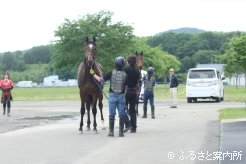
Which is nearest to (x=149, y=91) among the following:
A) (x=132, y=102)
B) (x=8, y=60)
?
(x=132, y=102)

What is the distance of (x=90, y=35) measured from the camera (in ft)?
219

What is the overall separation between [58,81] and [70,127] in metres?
147

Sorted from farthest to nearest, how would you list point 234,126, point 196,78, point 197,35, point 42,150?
point 197,35 < point 196,78 < point 234,126 < point 42,150

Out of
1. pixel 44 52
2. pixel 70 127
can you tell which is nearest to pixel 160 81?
pixel 44 52

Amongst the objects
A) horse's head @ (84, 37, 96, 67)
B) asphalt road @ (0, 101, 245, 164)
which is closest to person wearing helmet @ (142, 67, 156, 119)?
asphalt road @ (0, 101, 245, 164)

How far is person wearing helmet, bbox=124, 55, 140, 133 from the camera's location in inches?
618

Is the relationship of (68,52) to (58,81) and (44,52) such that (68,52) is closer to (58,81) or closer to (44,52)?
(58,81)

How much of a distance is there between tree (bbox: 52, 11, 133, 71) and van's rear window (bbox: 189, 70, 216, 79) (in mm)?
30234

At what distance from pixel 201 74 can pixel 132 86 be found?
1962 cm

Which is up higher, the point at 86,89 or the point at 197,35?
the point at 197,35

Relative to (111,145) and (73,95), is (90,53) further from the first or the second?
(73,95)

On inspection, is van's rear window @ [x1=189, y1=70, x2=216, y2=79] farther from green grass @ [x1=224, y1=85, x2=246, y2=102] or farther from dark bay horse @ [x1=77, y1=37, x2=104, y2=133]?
dark bay horse @ [x1=77, y1=37, x2=104, y2=133]

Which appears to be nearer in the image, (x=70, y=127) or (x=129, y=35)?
(x=70, y=127)

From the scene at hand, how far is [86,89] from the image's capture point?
16000 millimetres
